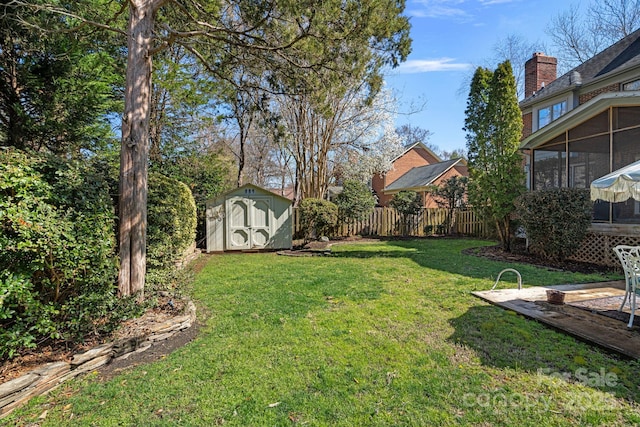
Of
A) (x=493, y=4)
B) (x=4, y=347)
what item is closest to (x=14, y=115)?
(x=4, y=347)

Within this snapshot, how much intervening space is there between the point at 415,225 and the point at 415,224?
0.15 feet

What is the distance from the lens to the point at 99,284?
3172mm

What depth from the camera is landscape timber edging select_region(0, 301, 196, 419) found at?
93.9 inches

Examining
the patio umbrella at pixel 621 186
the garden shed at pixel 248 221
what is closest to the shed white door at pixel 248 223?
the garden shed at pixel 248 221

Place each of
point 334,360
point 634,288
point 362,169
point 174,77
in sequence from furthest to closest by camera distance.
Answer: point 362,169, point 174,77, point 634,288, point 334,360

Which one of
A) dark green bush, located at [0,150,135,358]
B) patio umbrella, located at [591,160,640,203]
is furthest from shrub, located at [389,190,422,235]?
dark green bush, located at [0,150,135,358]

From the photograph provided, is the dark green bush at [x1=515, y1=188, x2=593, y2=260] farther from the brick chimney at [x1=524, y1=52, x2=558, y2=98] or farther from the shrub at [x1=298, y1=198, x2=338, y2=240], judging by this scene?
the brick chimney at [x1=524, y1=52, x2=558, y2=98]

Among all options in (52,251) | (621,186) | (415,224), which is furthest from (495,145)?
(52,251)

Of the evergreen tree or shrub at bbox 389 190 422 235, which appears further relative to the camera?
shrub at bbox 389 190 422 235

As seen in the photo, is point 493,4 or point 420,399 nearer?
point 420,399

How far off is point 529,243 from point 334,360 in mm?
8539

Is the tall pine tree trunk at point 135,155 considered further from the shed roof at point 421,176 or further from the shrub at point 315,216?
the shed roof at point 421,176

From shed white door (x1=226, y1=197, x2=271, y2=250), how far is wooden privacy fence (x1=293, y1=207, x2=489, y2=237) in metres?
4.17

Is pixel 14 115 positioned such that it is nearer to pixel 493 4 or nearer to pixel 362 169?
pixel 493 4
